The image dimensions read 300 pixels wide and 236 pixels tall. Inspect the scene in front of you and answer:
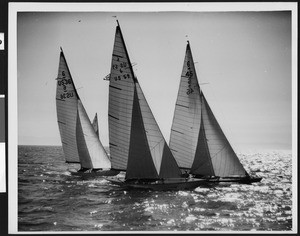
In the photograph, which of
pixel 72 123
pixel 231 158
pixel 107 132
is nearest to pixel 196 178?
pixel 231 158

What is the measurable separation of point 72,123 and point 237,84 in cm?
233

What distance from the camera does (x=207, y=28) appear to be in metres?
7.38

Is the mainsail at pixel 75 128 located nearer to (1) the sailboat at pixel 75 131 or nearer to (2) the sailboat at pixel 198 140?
(1) the sailboat at pixel 75 131

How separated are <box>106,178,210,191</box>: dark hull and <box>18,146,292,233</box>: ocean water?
270mm

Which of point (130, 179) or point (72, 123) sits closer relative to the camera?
point (130, 179)

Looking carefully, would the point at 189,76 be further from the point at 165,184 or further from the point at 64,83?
the point at 64,83

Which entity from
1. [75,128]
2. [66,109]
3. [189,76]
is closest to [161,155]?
[189,76]

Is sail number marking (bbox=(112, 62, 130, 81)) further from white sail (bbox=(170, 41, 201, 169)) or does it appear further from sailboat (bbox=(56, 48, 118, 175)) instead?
white sail (bbox=(170, 41, 201, 169))

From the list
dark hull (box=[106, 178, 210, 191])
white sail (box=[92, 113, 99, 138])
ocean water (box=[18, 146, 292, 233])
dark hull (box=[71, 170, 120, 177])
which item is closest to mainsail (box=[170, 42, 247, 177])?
dark hull (box=[106, 178, 210, 191])

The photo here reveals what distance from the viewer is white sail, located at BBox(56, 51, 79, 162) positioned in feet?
24.7

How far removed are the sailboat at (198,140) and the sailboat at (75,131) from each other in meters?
1.02

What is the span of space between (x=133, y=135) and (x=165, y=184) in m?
0.72

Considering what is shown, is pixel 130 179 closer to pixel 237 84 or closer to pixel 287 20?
pixel 237 84

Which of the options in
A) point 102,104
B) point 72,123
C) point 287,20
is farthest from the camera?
point 72,123
